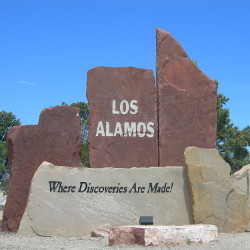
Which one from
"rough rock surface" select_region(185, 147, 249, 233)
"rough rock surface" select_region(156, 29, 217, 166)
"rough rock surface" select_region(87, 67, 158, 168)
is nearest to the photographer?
"rough rock surface" select_region(185, 147, 249, 233)

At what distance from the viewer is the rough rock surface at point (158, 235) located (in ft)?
23.9

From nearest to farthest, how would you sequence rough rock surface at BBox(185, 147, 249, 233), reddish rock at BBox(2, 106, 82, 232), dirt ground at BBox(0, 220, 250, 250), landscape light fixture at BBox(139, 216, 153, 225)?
dirt ground at BBox(0, 220, 250, 250), landscape light fixture at BBox(139, 216, 153, 225), rough rock surface at BBox(185, 147, 249, 233), reddish rock at BBox(2, 106, 82, 232)

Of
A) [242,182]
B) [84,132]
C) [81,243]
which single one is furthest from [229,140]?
[81,243]

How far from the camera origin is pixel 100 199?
9.32 meters

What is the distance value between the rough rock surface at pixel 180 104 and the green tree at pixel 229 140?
11.6 metres

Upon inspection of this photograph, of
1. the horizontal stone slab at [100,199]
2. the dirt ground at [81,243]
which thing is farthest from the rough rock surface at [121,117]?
the dirt ground at [81,243]

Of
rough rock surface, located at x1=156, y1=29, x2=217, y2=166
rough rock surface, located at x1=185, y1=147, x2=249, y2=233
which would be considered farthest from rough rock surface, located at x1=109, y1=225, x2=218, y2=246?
rough rock surface, located at x1=156, y1=29, x2=217, y2=166

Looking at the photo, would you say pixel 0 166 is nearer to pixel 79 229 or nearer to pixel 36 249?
pixel 79 229

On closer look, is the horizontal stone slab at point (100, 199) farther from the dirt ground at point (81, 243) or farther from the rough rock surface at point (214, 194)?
the dirt ground at point (81, 243)

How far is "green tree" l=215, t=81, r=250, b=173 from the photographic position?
2191 centimetres

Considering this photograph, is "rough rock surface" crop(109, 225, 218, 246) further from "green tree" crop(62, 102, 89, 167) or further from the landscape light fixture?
"green tree" crop(62, 102, 89, 167)

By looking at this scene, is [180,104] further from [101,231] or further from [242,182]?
[101,231]

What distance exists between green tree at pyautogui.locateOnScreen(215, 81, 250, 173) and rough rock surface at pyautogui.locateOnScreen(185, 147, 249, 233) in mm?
12519

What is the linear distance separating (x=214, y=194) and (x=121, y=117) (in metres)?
2.45
